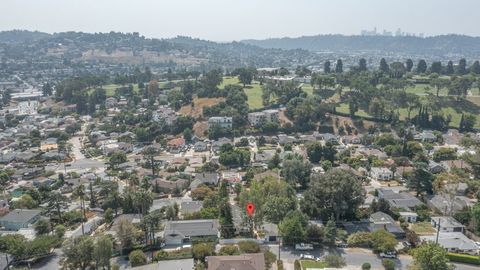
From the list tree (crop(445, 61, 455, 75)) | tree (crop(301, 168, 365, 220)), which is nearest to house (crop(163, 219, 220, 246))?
tree (crop(301, 168, 365, 220))

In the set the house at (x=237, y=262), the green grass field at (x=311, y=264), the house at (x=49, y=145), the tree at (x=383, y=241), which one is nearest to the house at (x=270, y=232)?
the green grass field at (x=311, y=264)

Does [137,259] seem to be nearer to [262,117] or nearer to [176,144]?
[176,144]

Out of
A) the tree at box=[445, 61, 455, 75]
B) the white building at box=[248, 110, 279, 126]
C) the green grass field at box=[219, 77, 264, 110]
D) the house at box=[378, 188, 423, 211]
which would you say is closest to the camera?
the house at box=[378, 188, 423, 211]

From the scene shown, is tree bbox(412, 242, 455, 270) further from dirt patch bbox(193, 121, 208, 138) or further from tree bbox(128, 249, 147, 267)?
dirt patch bbox(193, 121, 208, 138)

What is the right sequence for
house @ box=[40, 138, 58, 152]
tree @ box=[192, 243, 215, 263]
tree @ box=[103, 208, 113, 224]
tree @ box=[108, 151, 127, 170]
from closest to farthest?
tree @ box=[192, 243, 215, 263]
tree @ box=[103, 208, 113, 224]
tree @ box=[108, 151, 127, 170]
house @ box=[40, 138, 58, 152]

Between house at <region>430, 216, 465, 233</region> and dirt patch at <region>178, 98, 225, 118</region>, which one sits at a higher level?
dirt patch at <region>178, 98, 225, 118</region>

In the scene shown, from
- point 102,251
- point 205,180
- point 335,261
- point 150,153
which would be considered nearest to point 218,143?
point 150,153

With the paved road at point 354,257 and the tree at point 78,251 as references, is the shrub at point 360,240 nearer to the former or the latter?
the paved road at point 354,257
